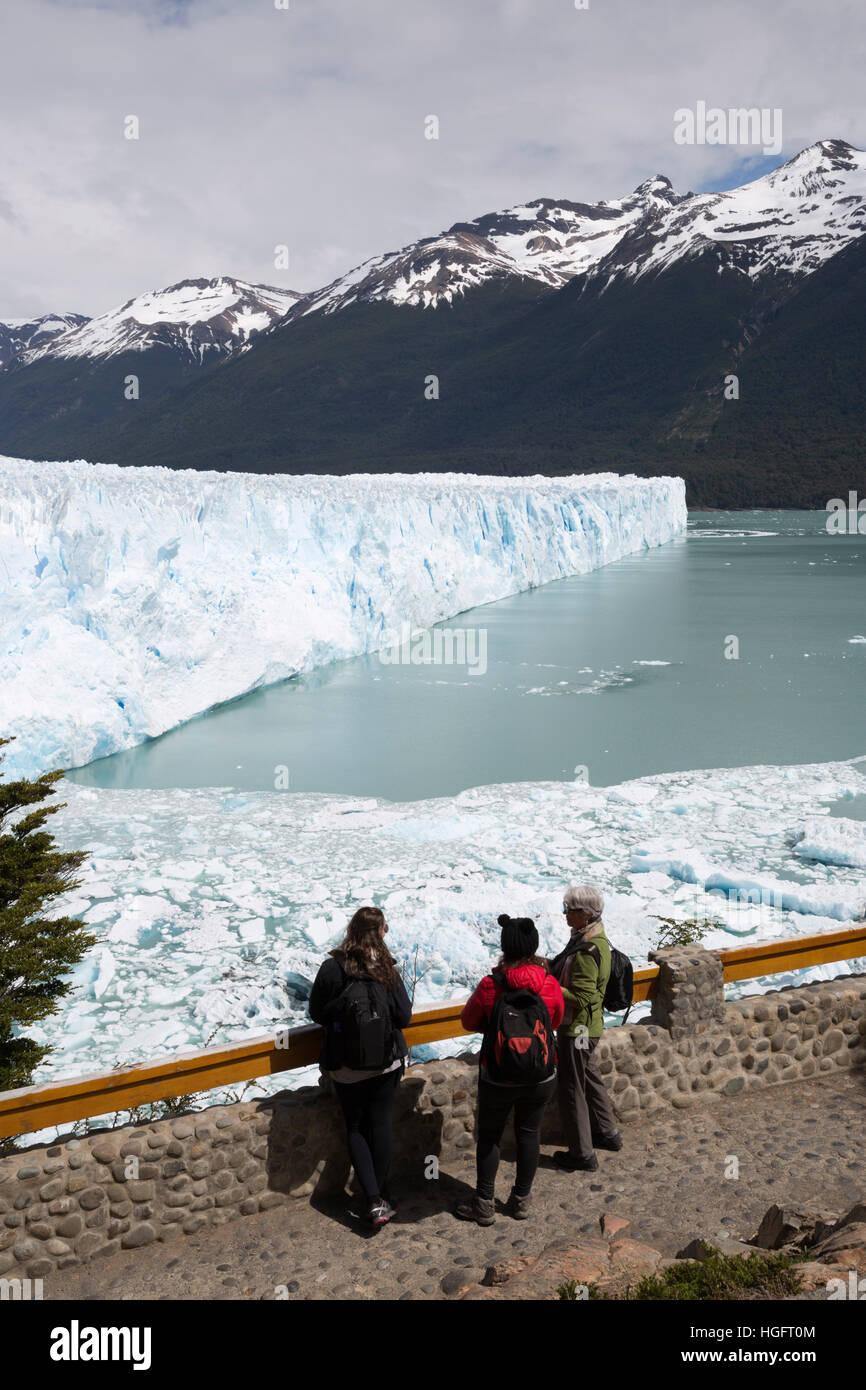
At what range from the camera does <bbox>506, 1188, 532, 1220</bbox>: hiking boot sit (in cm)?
305

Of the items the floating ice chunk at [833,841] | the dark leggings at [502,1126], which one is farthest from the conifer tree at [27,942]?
the floating ice chunk at [833,841]

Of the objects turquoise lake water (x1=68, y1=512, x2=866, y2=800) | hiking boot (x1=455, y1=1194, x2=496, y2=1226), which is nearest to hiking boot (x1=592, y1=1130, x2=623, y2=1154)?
hiking boot (x1=455, y1=1194, x2=496, y2=1226)

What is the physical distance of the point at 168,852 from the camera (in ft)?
29.9

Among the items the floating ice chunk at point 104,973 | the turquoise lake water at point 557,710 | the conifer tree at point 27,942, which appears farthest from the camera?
the turquoise lake water at point 557,710

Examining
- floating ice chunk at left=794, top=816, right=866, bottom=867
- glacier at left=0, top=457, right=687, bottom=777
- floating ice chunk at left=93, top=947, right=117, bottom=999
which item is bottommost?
floating ice chunk at left=93, top=947, right=117, bottom=999

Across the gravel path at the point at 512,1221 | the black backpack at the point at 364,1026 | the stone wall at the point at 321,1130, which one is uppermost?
the black backpack at the point at 364,1026

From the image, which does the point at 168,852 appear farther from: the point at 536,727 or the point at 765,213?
the point at 765,213

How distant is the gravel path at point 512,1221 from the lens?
9.18 ft

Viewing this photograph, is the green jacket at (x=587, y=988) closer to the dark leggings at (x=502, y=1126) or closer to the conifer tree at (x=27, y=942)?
the dark leggings at (x=502, y=1126)

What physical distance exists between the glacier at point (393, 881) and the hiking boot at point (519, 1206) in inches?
85.7

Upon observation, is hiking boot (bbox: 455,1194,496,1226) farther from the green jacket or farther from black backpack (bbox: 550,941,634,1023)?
black backpack (bbox: 550,941,634,1023)

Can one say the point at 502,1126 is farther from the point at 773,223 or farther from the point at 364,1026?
the point at 773,223

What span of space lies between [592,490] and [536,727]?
21338 mm
